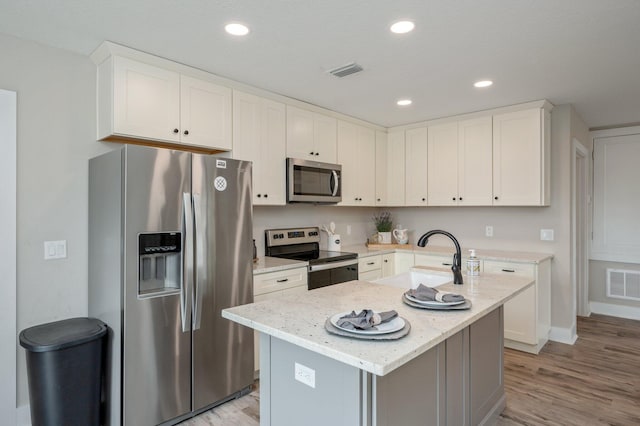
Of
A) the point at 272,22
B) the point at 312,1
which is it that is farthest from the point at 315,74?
the point at 312,1

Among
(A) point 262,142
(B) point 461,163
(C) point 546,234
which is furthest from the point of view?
(B) point 461,163

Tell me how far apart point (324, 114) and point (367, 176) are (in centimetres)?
100

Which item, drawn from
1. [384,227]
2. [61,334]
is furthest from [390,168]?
[61,334]

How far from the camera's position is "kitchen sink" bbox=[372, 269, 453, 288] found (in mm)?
2442

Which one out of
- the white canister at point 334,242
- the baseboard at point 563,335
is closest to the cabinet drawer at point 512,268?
the baseboard at point 563,335

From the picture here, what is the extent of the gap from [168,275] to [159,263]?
10 cm

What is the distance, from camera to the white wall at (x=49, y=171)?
229cm

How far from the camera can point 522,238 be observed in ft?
13.4

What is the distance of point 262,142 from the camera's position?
3264 millimetres

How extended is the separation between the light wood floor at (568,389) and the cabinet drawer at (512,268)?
0.76 m

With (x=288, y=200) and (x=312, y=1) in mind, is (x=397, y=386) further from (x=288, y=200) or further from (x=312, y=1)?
(x=288, y=200)

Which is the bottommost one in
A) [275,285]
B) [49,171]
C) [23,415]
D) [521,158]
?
[23,415]

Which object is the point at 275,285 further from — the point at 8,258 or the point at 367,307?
the point at 8,258

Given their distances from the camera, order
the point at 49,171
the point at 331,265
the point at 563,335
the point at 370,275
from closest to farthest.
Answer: the point at 49,171 < the point at 331,265 < the point at 563,335 < the point at 370,275
